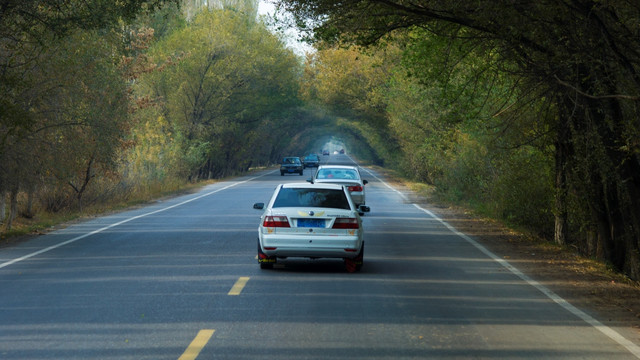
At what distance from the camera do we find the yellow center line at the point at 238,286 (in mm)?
11211

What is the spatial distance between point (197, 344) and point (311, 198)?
6.15 meters

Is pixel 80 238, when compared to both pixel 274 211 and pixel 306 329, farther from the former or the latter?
pixel 306 329

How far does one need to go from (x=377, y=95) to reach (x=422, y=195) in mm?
16397

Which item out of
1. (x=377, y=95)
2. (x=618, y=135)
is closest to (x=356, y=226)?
(x=618, y=135)

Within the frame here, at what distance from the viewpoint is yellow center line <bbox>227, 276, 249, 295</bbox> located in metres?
11.2

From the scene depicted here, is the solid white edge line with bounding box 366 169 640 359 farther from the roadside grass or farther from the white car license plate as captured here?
the roadside grass

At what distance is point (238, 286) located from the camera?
11.7 m

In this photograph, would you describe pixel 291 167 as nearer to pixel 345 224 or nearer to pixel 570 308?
pixel 345 224

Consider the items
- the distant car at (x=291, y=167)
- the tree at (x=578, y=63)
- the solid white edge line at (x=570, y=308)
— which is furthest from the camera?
the distant car at (x=291, y=167)

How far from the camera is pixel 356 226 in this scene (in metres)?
13.4

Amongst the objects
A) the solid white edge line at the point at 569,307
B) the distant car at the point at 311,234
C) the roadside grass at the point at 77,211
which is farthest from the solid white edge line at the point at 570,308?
the roadside grass at the point at 77,211

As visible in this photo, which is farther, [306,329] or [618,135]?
[618,135]

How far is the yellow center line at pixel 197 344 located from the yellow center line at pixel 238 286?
2579 millimetres

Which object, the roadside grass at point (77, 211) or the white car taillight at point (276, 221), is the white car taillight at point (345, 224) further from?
the roadside grass at point (77, 211)
